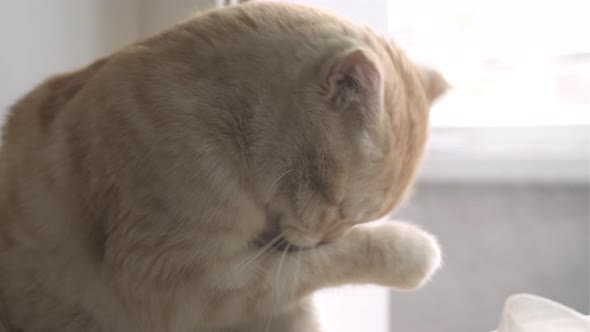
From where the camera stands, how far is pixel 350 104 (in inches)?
30.0

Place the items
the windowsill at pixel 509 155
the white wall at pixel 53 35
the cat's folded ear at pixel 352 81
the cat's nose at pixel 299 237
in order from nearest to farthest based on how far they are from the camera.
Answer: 1. the cat's folded ear at pixel 352 81
2. the cat's nose at pixel 299 237
3. the white wall at pixel 53 35
4. the windowsill at pixel 509 155

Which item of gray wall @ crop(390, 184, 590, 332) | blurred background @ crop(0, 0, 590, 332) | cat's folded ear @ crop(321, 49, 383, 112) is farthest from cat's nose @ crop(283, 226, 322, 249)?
gray wall @ crop(390, 184, 590, 332)

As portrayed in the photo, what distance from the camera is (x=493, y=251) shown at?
4.83ft

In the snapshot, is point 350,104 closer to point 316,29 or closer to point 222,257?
point 316,29

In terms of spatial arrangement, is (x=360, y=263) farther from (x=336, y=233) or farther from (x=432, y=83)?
(x=432, y=83)

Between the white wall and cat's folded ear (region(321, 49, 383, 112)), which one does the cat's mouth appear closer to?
cat's folded ear (region(321, 49, 383, 112))

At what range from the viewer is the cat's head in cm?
75

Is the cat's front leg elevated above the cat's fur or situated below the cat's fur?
below

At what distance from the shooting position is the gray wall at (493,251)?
1.39 metres

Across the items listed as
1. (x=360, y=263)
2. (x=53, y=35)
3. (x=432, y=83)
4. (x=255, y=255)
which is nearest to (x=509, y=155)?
(x=432, y=83)

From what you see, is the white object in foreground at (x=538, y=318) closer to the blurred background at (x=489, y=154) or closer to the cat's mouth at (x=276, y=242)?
the cat's mouth at (x=276, y=242)

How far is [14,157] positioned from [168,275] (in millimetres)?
315

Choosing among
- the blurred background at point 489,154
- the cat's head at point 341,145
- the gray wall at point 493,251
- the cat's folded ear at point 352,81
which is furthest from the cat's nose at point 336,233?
the gray wall at point 493,251

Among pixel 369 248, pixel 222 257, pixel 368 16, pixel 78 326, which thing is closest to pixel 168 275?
pixel 222 257
